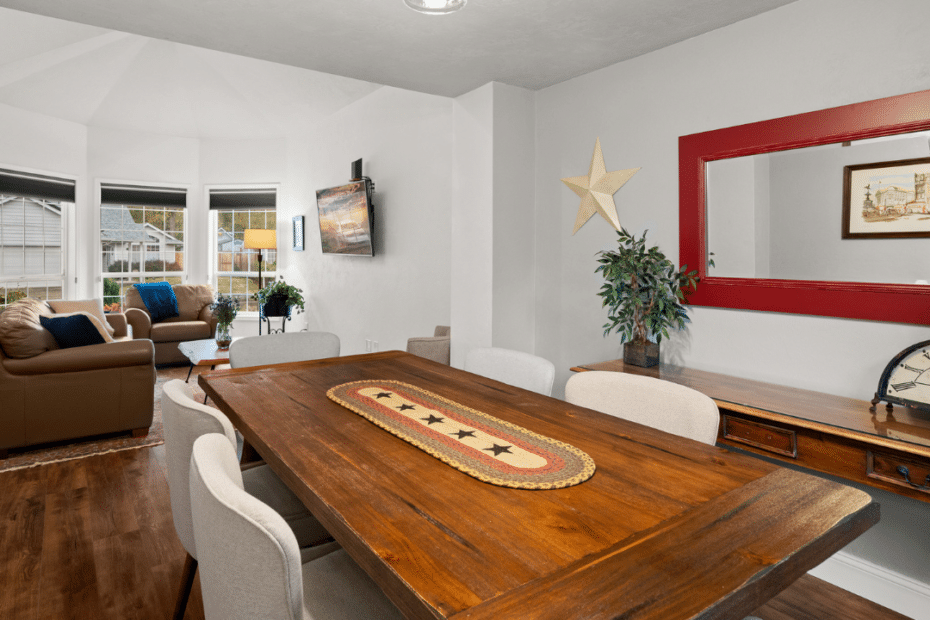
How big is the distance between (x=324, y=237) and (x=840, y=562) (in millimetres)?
4891

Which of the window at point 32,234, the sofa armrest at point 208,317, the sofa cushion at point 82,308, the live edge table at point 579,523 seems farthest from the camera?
the sofa armrest at point 208,317

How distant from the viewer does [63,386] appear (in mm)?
3459

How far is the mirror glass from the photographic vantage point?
1971 millimetres

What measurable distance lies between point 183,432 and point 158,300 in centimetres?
564

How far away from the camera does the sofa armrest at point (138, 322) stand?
230 inches

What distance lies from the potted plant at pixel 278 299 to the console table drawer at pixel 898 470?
546 centimetres

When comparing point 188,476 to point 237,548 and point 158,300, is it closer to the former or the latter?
point 237,548

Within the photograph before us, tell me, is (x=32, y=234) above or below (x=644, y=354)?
above

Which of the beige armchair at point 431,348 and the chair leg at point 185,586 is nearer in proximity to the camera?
the chair leg at point 185,586

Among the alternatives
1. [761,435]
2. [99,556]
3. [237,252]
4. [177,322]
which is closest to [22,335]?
[99,556]

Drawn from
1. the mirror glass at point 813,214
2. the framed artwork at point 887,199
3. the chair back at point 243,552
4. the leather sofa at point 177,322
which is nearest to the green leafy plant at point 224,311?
the leather sofa at point 177,322

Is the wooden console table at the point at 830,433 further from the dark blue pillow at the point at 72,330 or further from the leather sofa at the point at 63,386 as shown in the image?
the dark blue pillow at the point at 72,330

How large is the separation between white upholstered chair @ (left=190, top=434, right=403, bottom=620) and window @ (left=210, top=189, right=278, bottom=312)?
6.66 metres

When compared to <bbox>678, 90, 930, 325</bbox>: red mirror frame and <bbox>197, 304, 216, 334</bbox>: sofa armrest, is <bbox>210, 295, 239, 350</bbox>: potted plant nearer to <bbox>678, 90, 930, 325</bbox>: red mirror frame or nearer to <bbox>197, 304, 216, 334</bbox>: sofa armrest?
<bbox>197, 304, 216, 334</bbox>: sofa armrest
